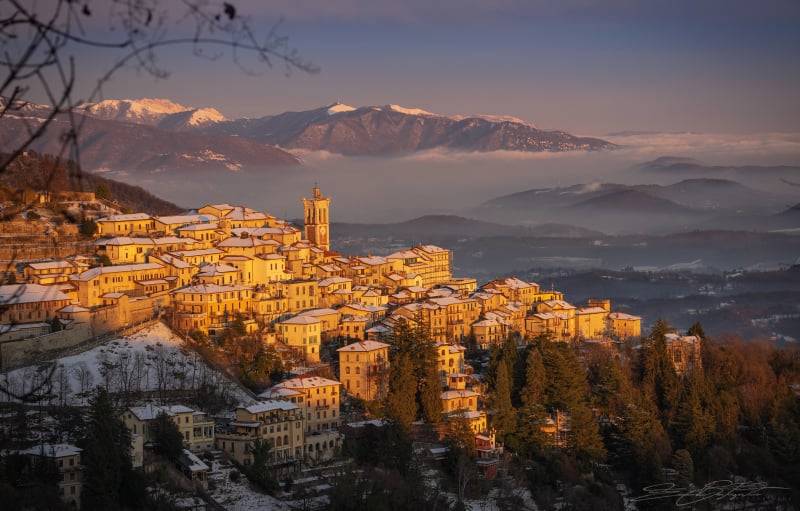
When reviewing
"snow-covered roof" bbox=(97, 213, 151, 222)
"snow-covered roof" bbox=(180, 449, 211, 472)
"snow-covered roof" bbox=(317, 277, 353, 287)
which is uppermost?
"snow-covered roof" bbox=(97, 213, 151, 222)

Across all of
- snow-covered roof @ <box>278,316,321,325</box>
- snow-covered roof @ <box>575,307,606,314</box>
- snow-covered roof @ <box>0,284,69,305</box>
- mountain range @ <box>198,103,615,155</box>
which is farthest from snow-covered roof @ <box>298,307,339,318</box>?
mountain range @ <box>198,103,615,155</box>

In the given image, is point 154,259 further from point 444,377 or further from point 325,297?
point 444,377

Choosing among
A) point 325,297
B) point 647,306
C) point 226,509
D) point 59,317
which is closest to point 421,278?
point 325,297

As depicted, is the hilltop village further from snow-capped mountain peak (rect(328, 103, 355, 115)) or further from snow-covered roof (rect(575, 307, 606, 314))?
snow-capped mountain peak (rect(328, 103, 355, 115))

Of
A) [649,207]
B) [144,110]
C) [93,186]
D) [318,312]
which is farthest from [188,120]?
[318,312]

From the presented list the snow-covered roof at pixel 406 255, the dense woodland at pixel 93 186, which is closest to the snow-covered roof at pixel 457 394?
the dense woodland at pixel 93 186

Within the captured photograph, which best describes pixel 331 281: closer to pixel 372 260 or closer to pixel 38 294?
pixel 372 260
